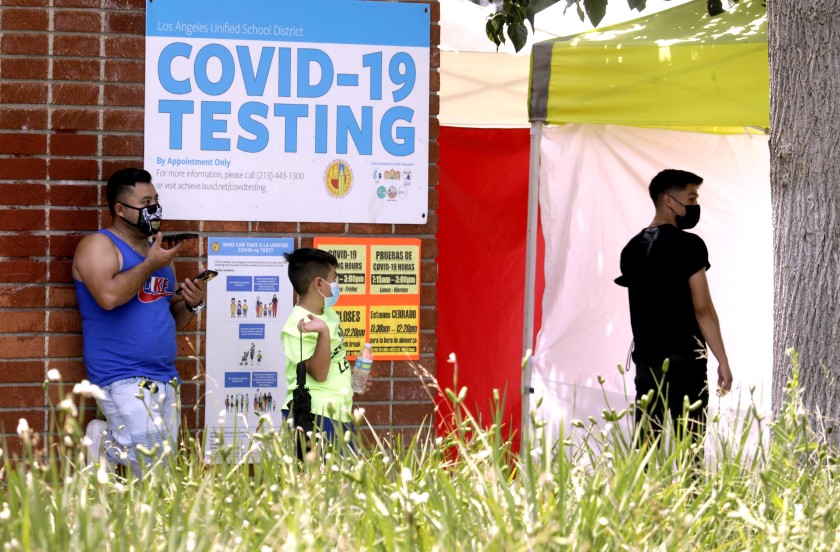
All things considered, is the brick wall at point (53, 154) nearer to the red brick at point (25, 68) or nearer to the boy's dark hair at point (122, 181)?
the red brick at point (25, 68)

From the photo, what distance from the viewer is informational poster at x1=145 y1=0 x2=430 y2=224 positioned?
5.24 m

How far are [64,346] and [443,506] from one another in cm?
294

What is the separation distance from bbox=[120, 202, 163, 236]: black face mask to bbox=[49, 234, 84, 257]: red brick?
38 centimetres

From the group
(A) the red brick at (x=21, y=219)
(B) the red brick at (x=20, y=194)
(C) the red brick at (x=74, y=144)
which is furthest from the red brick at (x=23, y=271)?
(C) the red brick at (x=74, y=144)

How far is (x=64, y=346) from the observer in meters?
5.18

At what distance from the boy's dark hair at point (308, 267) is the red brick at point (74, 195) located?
100 centimetres

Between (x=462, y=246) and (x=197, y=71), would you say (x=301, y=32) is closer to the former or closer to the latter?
(x=197, y=71)

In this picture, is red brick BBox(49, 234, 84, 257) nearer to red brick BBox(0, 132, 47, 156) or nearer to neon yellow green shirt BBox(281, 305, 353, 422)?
red brick BBox(0, 132, 47, 156)

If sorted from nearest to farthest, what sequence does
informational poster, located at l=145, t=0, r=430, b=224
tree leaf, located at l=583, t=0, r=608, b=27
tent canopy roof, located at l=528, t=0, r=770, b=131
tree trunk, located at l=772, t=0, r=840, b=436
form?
tree trunk, located at l=772, t=0, r=840, b=436
informational poster, located at l=145, t=0, r=430, b=224
tent canopy roof, located at l=528, t=0, r=770, b=131
tree leaf, located at l=583, t=0, r=608, b=27

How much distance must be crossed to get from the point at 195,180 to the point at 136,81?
1.70 ft

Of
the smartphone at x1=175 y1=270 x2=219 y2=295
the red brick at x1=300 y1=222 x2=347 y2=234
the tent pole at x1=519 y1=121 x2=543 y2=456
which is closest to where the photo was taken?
the smartphone at x1=175 y1=270 x2=219 y2=295

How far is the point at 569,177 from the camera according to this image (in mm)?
6660

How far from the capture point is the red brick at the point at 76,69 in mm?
5168

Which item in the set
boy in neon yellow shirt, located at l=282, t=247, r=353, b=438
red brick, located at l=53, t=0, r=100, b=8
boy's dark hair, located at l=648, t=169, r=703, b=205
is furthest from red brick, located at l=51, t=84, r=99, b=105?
boy's dark hair, located at l=648, t=169, r=703, b=205
